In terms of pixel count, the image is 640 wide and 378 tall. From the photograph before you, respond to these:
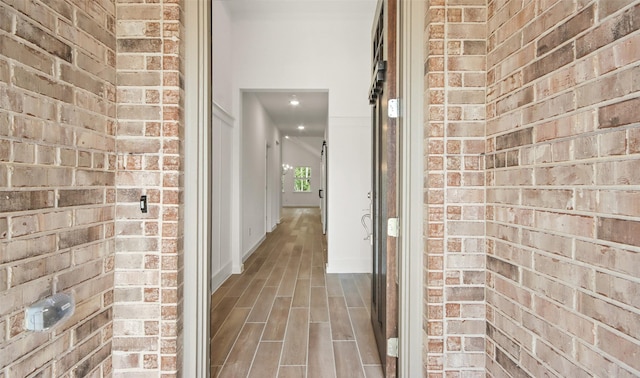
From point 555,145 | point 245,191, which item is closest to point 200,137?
point 555,145

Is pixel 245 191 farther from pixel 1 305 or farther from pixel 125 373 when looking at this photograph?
pixel 1 305

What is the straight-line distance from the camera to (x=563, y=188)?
94cm

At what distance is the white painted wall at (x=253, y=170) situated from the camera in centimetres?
470

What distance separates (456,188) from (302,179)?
46.0ft

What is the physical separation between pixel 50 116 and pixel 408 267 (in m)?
1.47

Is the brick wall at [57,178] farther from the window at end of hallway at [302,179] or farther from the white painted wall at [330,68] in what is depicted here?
the window at end of hallway at [302,179]

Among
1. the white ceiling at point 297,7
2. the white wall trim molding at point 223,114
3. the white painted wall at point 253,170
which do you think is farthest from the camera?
the white painted wall at point 253,170

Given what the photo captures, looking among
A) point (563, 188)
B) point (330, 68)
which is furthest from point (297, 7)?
point (563, 188)

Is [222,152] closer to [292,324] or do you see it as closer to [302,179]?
[292,324]

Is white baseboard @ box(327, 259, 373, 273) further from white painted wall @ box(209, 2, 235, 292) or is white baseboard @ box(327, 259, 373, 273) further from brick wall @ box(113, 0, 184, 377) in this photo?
brick wall @ box(113, 0, 184, 377)

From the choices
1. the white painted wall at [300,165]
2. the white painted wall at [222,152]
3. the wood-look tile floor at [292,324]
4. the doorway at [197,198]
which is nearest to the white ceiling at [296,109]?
the white painted wall at [222,152]

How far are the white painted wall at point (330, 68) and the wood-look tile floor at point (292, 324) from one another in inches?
24.2

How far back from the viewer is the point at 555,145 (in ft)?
3.18

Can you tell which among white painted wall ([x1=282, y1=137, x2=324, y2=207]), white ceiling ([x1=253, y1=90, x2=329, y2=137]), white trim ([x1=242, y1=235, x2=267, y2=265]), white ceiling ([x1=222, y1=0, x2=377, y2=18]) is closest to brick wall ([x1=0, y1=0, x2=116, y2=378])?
white ceiling ([x1=222, y1=0, x2=377, y2=18])
